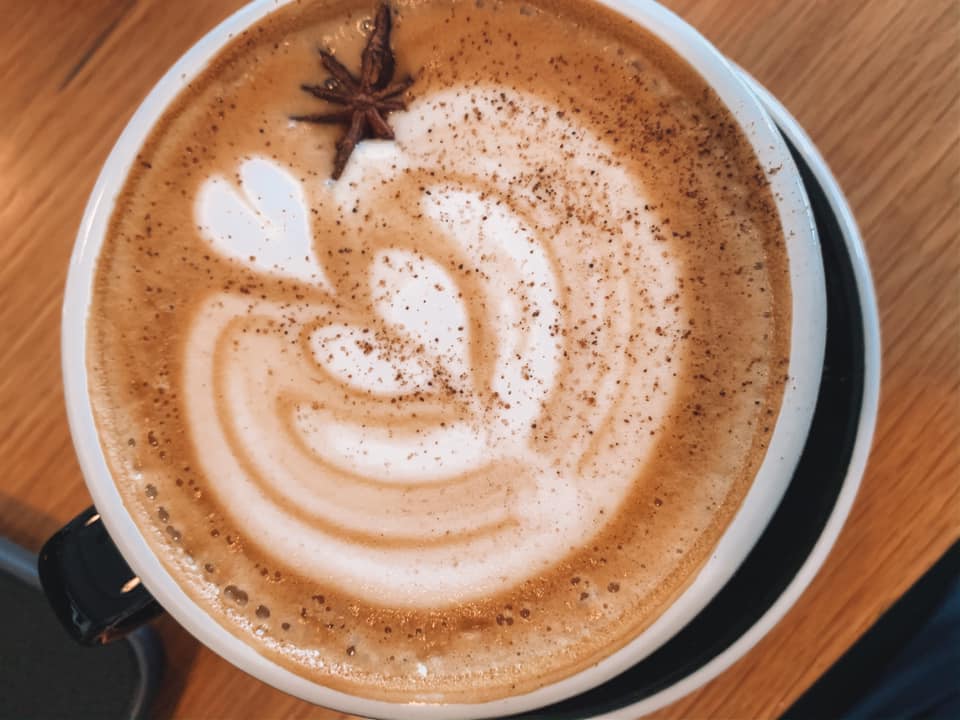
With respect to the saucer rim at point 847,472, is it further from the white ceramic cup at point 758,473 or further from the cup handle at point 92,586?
the cup handle at point 92,586

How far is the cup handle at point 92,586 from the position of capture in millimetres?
733

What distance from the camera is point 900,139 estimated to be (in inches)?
30.7

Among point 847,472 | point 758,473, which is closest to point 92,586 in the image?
point 758,473

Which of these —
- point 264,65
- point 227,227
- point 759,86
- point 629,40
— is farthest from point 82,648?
point 759,86

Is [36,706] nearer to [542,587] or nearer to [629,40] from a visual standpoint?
[542,587]

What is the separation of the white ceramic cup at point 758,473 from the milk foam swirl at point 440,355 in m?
0.10

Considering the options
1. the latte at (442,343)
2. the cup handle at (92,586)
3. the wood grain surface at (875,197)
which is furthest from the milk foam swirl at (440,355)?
the wood grain surface at (875,197)

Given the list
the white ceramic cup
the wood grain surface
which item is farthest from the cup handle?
the wood grain surface

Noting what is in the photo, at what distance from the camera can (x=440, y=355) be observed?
0.68 m

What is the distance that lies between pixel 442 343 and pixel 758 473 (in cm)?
32

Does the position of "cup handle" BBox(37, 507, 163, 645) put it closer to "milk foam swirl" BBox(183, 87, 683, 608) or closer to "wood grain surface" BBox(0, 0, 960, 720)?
"milk foam swirl" BBox(183, 87, 683, 608)

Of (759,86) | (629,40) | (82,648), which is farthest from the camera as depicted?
(82,648)

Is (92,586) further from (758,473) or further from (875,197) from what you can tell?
(875,197)

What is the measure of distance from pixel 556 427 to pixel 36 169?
0.74 metres
